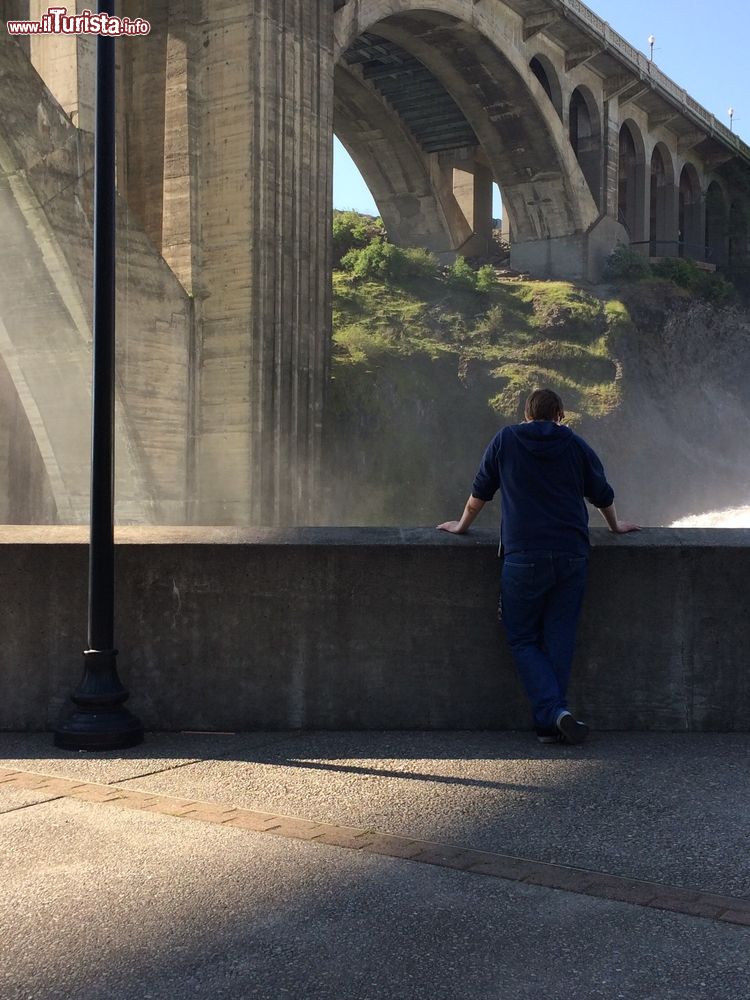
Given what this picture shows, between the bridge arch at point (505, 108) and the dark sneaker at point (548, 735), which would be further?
the bridge arch at point (505, 108)

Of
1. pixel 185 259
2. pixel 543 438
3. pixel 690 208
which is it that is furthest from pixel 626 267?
pixel 543 438

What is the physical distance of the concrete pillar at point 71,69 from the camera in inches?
891

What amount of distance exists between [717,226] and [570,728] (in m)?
61.2

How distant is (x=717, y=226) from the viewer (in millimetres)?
61156

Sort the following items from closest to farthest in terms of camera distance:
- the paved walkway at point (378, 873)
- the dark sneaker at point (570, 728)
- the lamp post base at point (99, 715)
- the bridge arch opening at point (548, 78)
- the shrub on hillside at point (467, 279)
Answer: the paved walkway at point (378, 873) < the dark sneaker at point (570, 728) < the lamp post base at point (99, 715) < the shrub on hillside at point (467, 279) < the bridge arch opening at point (548, 78)

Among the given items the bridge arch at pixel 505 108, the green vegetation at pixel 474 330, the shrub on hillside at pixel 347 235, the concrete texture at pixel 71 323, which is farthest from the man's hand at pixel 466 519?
the shrub on hillside at pixel 347 235

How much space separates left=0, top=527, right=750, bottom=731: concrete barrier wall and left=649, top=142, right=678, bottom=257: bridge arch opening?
175ft

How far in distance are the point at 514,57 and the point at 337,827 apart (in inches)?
1570

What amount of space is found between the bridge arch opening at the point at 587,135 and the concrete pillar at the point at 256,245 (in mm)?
23414

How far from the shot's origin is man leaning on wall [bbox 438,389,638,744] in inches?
209

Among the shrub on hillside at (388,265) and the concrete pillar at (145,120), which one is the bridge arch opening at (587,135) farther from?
the concrete pillar at (145,120)

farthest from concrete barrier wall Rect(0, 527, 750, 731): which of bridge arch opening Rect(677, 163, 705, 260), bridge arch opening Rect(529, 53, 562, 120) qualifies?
bridge arch opening Rect(677, 163, 705, 260)

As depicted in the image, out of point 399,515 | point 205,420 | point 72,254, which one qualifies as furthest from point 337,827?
point 399,515

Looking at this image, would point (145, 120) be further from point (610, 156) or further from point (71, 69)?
point (610, 156)
